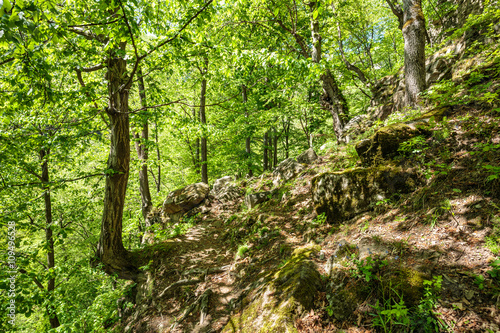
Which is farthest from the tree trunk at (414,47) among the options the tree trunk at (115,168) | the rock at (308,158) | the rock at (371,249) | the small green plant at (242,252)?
the tree trunk at (115,168)

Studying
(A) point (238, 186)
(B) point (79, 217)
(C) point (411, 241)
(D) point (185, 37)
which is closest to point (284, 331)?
(C) point (411, 241)

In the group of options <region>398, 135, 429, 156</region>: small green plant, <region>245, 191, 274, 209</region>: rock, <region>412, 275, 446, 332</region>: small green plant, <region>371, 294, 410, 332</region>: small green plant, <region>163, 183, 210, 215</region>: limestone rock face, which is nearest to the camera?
<region>412, 275, 446, 332</region>: small green plant

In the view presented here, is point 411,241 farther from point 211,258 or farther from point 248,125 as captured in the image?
point 248,125

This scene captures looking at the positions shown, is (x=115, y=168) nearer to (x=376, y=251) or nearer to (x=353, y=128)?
(x=376, y=251)

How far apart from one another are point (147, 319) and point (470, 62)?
10.6 m

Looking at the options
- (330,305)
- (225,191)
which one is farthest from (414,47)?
(225,191)

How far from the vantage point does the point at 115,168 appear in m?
5.17

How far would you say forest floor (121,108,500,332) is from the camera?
86.0 inches

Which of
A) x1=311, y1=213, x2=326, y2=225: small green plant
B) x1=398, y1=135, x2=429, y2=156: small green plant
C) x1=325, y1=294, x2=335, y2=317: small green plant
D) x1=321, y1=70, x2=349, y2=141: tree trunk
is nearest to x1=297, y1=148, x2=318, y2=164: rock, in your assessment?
x1=321, y1=70, x2=349, y2=141: tree trunk

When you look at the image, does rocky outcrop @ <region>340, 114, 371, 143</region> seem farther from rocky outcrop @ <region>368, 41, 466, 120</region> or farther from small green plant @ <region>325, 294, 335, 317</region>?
small green plant @ <region>325, 294, 335, 317</region>

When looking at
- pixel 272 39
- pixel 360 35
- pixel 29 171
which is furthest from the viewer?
pixel 360 35

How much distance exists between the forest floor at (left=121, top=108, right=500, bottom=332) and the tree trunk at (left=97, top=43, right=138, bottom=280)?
4.79 ft

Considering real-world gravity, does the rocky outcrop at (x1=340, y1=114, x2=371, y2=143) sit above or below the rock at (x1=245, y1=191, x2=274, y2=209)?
above

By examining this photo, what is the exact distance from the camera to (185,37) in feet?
16.0
